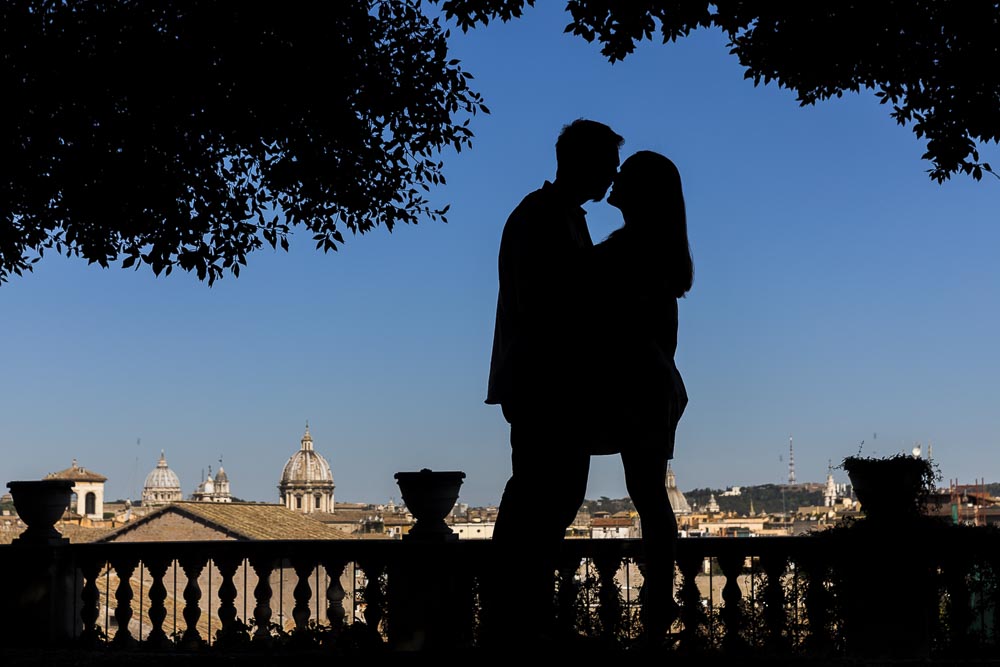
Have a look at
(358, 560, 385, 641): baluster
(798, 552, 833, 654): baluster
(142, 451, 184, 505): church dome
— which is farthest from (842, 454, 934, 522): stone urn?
(142, 451, 184, 505): church dome

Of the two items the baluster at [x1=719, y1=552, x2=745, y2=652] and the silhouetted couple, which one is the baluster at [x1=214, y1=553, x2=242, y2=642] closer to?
the baluster at [x1=719, y1=552, x2=745, y2=652]

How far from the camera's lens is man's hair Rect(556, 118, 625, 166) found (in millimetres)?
4418

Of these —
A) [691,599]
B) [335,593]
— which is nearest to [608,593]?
[691,599]

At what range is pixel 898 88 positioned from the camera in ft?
32.4

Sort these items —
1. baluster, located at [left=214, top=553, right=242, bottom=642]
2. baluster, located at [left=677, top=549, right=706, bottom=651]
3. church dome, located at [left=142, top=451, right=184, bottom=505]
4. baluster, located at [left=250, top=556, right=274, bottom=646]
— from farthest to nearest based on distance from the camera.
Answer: church dome, located at [left=142, top=451, right=184, bottom=505], baluster, located at [left=250, top=556, right=274, bottom=646], baluster, located at [left=214, top=553, right=242, bottom=642], baluster, located at [left=677, top=549, right=706, bottom=651]

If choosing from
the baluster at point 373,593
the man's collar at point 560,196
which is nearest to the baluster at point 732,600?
the baluster at point 373,593

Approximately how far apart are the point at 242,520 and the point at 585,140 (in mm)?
37808

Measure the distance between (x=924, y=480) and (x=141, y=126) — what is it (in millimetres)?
6774

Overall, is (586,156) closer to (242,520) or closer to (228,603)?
(228,603)

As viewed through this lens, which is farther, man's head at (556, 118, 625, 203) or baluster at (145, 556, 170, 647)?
baluster at (145, 556, 170, 647)

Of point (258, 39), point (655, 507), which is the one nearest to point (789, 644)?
point (655, 507)

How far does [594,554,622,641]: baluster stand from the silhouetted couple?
3444 mm

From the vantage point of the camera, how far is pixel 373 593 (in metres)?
8.09

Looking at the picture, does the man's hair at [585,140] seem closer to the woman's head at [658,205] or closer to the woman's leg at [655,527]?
the woman's head at [658,205]
